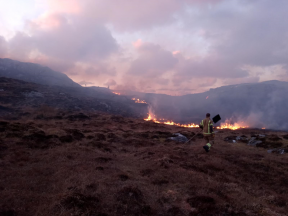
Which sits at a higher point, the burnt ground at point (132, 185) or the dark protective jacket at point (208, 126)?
the dark protective jacket at point (208, 126)

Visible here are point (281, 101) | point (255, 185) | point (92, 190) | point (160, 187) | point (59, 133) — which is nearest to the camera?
point (92, 190)

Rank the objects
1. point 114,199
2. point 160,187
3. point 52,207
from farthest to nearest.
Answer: point 160,187 → point 114,199 → point 52,207

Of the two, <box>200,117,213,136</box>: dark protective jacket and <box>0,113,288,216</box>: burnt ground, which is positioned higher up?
<box>200,117,213,136</box>: dark protective jacket

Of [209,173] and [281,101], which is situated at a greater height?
[281,101]

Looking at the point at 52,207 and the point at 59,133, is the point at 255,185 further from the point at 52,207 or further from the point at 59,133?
the point at 59,133

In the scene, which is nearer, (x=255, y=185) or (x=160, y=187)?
(x=160, y=187)

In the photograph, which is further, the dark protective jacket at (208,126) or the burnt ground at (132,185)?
the dark protective jacket at (208,126)

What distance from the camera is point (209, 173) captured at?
40.6ft

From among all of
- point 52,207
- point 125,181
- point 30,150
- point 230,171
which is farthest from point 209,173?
point 30,150

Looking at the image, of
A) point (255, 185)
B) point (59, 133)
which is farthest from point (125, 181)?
point (59, 133)

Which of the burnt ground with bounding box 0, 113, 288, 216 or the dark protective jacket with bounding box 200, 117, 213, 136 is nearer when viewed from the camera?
the burnt ground with bounding box 0, 113, 288, 216

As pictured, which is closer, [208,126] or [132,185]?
[132,185]

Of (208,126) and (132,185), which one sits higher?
(208,126)

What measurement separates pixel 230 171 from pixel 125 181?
317 inches
